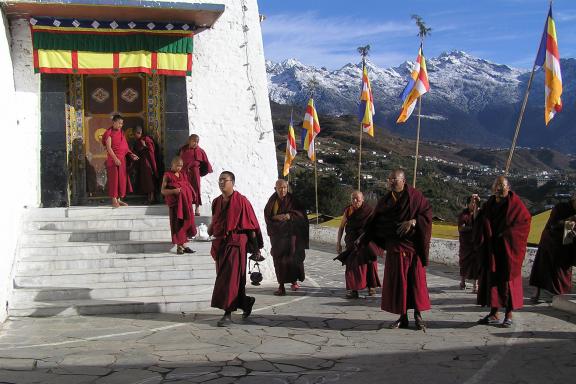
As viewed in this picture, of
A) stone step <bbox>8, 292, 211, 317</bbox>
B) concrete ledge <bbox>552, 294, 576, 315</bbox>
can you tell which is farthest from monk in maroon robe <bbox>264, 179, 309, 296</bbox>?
concrete ledge <bbox>552, 294, 576, 315</bbox>

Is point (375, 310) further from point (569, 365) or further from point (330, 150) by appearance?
point (330, 150)

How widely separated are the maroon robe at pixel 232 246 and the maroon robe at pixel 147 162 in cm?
400

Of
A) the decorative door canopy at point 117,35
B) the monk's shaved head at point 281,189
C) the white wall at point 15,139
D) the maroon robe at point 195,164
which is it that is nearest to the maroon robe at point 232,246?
the monk's shaved head at point 281,189

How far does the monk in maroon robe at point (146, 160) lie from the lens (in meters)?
10.8

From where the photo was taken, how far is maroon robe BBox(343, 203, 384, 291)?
8656 millimetres

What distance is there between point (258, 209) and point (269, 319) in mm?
3383

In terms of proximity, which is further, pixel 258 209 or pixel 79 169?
pixel 79 169

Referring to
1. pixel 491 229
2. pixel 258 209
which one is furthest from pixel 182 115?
pixel 491 229

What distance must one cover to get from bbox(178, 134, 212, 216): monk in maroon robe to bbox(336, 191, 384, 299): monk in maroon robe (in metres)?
2.26

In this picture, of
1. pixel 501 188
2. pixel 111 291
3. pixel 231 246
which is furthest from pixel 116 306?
pixel 501 188

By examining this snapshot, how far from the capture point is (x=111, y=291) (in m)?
7.68

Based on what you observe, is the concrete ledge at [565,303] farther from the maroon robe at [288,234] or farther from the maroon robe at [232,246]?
the maroon robe at [232,246]

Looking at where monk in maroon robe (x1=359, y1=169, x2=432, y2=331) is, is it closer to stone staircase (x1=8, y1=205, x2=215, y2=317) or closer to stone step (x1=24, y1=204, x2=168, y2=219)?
stone staircase (x1=8, y1=205, x2=215, y2=317)

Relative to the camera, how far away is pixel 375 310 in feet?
25.2
